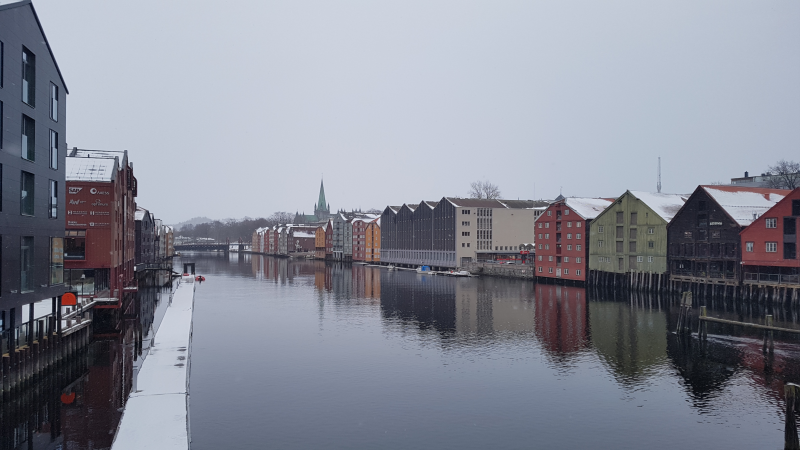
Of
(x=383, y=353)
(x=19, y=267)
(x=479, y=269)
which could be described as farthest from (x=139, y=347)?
Answer: (x=479, y=269)

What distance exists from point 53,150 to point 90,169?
14298mm

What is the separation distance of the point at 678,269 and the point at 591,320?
25.2m

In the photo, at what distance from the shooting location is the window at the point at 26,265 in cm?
2641

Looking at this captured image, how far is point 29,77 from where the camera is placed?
2789cm

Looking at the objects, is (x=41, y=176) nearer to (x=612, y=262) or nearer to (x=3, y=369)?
(x=3, y=369)

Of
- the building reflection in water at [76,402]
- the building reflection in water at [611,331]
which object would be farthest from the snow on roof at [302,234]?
the building reflection in water at [76,402]

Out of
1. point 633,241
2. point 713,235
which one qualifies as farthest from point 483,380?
point 633,241

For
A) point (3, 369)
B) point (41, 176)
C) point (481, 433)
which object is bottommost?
point (481, 433)

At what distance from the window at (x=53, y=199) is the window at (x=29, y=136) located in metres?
2.88

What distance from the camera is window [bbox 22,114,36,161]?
27134 mm

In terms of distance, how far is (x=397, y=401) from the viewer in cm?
2591

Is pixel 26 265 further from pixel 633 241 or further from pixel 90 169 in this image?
pixel 633 241

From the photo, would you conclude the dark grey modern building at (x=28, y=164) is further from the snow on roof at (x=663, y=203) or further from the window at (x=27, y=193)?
the snow on roof at (x=663, y=203)

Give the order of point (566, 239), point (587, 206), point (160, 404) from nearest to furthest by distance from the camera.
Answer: point (160, 404) → point (566, 239) → point (587, 206)
